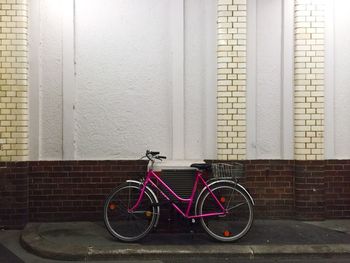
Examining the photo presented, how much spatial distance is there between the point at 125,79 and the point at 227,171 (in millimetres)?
2087

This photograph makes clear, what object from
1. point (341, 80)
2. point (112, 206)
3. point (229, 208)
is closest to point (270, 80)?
point (341, 80)

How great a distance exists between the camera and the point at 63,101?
24.8ft

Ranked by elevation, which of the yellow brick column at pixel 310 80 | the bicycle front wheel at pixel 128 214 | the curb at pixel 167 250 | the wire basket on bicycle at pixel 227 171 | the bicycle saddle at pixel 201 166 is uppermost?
the yellow brick column at pixel 310 80

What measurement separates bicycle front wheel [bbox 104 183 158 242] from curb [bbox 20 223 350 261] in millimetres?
269

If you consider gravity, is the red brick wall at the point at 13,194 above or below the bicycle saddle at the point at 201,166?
below

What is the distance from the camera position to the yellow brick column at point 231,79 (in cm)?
759

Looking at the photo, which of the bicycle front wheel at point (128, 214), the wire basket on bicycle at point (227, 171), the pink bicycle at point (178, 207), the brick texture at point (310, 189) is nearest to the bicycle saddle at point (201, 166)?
the pink bicycle at point (178, 207)

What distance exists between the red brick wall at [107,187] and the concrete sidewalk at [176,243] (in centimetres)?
24

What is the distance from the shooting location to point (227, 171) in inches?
273

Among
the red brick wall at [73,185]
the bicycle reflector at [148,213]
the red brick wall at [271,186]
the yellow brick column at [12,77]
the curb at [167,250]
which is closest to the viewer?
the curb at [167,250]

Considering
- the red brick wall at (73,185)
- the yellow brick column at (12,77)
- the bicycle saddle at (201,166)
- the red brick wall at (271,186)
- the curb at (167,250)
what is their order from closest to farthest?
1. the curb at (167,250)
2. the bicycle saddle at (201,166)
3. the yellow brick column at (12,77)
4. the red brick wall at (73,185)
5. the red brick wall at (271,186)

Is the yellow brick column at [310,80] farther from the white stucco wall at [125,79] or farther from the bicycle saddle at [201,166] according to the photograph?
the bicycle saddle at [201,166]

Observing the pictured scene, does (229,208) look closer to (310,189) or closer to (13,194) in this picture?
(310,189)

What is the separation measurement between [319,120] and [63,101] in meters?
3.81
